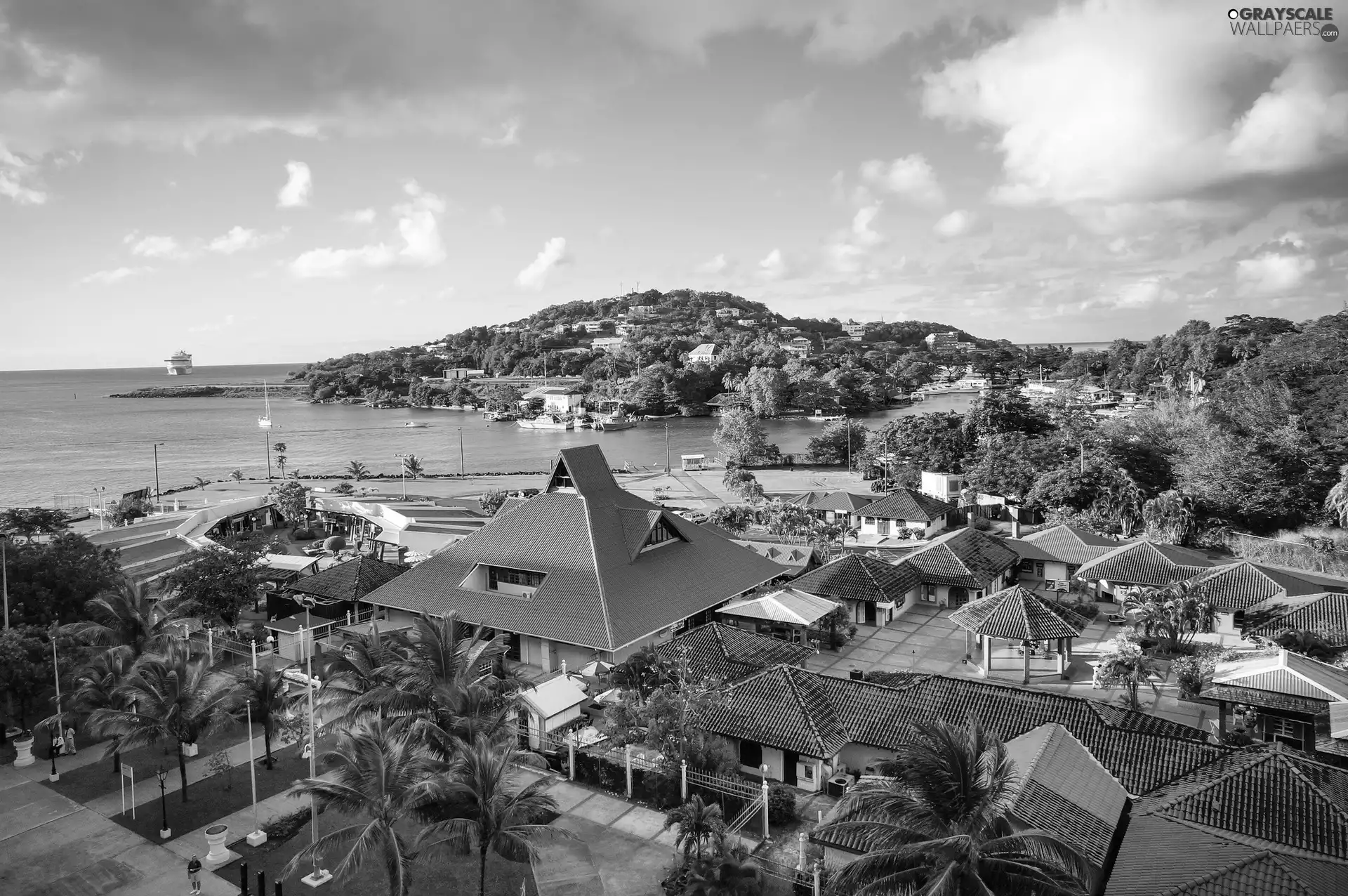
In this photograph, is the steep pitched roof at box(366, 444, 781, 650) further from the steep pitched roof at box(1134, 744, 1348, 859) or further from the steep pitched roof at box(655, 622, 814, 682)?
the steep pitched roof at box(1134, 744, 1348, 859)

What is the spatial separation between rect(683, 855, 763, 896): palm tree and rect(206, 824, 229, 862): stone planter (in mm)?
8764

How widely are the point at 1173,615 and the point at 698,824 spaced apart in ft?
62.0

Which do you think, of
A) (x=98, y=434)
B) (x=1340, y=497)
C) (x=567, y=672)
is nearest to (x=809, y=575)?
(x=567, y=672)

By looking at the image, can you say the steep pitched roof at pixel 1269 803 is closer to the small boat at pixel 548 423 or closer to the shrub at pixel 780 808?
the shrub at pixel 780 808

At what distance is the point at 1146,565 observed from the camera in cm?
3294

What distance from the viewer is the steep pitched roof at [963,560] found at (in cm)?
3347

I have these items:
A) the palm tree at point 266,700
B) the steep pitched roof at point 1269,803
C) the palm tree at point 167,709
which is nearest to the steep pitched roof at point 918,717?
the steep pitched roof at point 1269,803

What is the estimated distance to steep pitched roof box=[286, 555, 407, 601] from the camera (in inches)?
1187

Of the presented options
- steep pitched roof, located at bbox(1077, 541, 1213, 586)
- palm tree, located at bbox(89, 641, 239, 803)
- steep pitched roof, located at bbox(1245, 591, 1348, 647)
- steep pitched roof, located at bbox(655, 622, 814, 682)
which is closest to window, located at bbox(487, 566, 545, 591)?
steep pitched roof, located at bbox(655, 622, 814, 682)

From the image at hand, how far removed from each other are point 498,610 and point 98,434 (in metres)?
136

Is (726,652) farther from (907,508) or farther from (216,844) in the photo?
(907,508)

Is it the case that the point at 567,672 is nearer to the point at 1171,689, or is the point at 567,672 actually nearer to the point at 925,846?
the point at 925,846

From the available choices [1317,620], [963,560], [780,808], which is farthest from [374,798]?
[1317,620]

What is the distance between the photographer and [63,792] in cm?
1852
